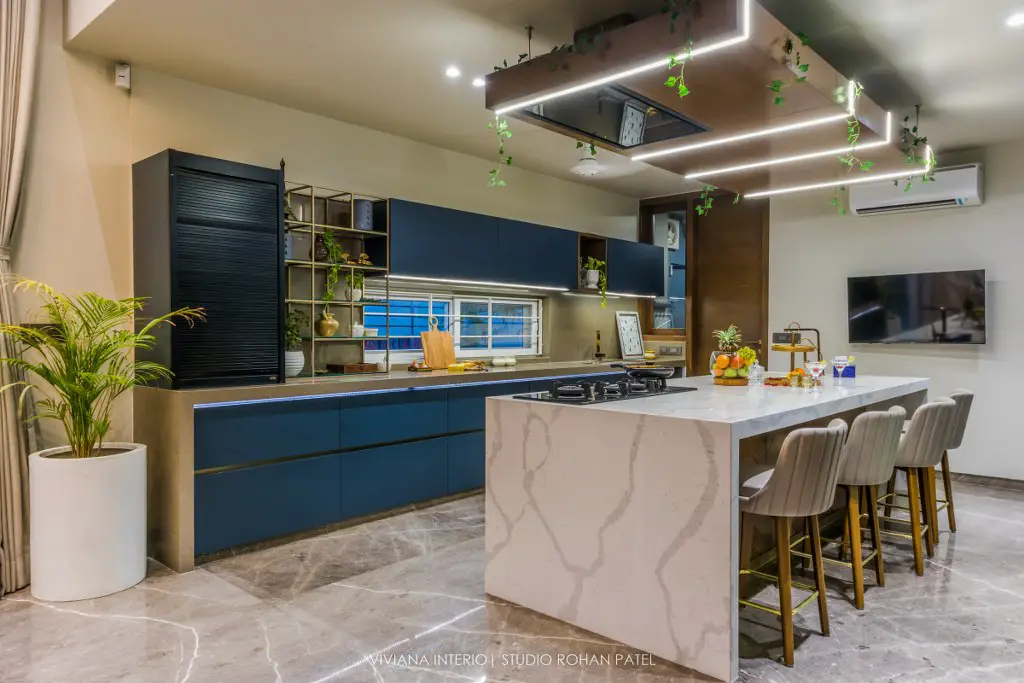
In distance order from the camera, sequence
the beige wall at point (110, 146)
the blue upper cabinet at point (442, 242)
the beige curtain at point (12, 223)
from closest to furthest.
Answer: the beige curtain at point (12, 223)
the beige wall at point (110, 146)
the blue upper cabinet at point (442, 242)

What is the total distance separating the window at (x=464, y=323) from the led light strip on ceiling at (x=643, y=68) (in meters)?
2.13

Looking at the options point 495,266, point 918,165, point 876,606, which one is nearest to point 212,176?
point 495,266

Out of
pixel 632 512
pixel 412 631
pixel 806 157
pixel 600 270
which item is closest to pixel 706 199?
pixel 806 157

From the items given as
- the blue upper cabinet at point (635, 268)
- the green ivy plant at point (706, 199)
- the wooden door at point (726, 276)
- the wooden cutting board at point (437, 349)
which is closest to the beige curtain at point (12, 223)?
the wooden cutting board at point (437, 349)

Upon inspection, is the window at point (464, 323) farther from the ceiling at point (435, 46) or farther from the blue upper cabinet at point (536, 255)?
the ceiling at point (435, 46)

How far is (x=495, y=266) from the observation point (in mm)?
5418

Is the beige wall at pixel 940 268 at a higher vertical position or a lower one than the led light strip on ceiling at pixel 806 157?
lower

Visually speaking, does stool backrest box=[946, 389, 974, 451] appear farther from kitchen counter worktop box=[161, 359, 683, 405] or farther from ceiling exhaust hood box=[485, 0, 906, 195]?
kitchen counter worktop box=[161, 359, 683, 405]

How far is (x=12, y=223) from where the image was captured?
127 inches

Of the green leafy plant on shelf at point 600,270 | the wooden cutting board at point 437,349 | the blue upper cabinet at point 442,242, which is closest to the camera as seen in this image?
the blue upper cabinet at point 442,242

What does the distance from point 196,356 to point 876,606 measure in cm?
355

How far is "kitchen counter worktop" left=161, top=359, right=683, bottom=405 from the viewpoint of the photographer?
3.45m

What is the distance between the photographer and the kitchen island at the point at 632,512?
2311 millimetres

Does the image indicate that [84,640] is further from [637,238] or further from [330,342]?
[637,238]
